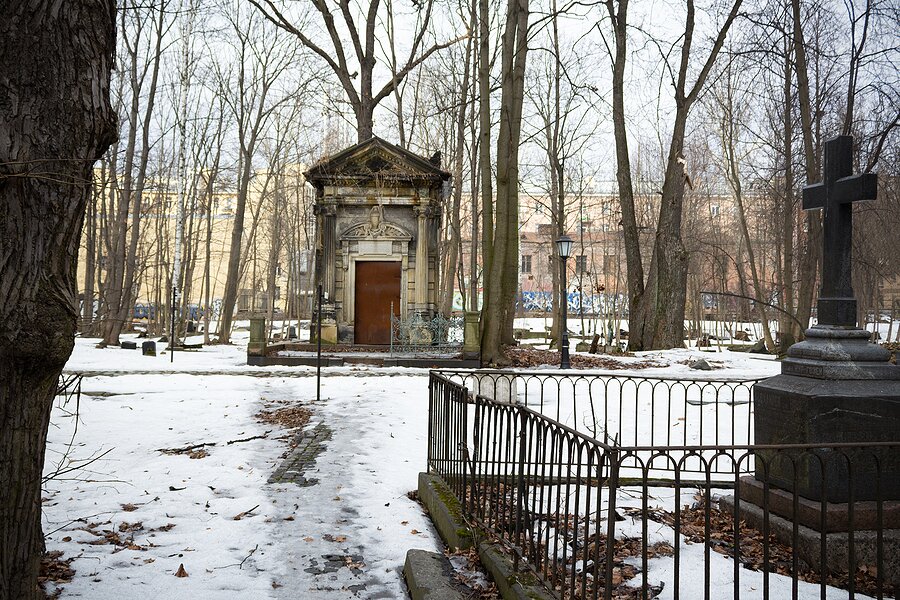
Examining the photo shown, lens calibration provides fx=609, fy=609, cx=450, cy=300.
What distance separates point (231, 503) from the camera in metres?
5.39

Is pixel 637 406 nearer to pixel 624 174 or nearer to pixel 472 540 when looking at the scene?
pixel 472 540

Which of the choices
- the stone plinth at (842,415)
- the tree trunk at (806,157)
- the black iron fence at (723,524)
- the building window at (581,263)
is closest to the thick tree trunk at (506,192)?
the tree trunk at (806,157)

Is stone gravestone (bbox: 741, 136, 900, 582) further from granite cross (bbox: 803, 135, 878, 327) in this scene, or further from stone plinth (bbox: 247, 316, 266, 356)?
stone plinth (bbox: 247, 316, 266, 356)

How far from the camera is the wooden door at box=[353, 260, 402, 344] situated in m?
20.4

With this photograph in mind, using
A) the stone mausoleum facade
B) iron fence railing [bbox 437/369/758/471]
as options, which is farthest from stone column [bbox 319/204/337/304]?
iron fence railing [bbox 437/369/758/471]

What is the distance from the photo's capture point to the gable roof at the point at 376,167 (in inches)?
792

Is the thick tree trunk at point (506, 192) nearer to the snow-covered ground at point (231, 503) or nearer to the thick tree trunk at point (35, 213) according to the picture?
the snow-covered ground at point (231, 503)

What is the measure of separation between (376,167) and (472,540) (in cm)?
1745

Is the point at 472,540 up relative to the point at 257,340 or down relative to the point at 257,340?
down

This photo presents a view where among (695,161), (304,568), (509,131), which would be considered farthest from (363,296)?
(695,161)

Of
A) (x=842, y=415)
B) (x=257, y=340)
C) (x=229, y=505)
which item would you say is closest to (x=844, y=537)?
(x=842, y=415)

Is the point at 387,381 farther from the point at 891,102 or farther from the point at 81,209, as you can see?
the point at 891,102

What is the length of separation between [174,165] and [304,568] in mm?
30111

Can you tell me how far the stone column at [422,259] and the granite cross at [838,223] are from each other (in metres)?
15.7
